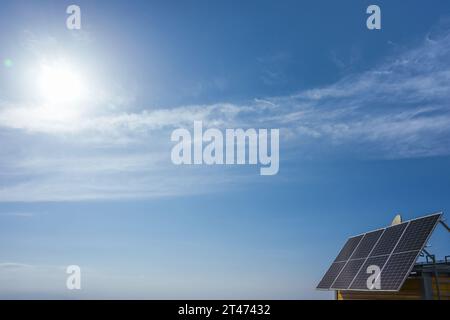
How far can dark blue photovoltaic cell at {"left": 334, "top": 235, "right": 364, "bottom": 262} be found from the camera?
24.6 m

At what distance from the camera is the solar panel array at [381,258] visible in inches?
647

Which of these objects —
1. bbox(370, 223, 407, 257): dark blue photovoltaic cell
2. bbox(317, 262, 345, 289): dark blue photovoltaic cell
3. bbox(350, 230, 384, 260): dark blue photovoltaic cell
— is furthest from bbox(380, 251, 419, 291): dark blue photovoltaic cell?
bbox(317, 262, 345, 289): dark blue photovoltaic cell

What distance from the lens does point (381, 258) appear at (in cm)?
1903

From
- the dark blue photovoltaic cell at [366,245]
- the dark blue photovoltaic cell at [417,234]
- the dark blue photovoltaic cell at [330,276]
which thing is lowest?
the dark blue photovoltaic cell at [330,276]

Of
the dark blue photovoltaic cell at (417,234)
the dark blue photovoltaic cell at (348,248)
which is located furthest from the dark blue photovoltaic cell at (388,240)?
the dark blue photovoltaic cell at (348,248)

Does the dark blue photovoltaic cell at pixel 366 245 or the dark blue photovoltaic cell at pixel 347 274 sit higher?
the dark blue photovoltaic cell at pixel 366 245

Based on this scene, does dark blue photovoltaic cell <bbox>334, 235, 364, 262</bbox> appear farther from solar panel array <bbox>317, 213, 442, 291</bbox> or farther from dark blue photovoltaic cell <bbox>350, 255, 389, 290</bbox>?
dark blue photovoltaic cell <bbox>350, 255, 389, 290</bbox>

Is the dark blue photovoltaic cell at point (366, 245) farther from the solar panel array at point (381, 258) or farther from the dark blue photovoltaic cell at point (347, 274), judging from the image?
the dark blue photovoltaic cell at point (347, 274)

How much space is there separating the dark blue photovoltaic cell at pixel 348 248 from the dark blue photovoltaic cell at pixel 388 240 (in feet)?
11.0

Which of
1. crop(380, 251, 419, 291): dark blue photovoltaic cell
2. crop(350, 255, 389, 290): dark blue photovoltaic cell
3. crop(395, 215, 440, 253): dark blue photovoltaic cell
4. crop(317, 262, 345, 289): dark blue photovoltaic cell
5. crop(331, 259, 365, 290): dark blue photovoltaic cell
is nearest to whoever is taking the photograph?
crop(380, 251, 419, 291): dark blue photovoltaic cell

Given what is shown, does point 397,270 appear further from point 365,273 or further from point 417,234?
point 365,273

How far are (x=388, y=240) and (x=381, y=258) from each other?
157cm
